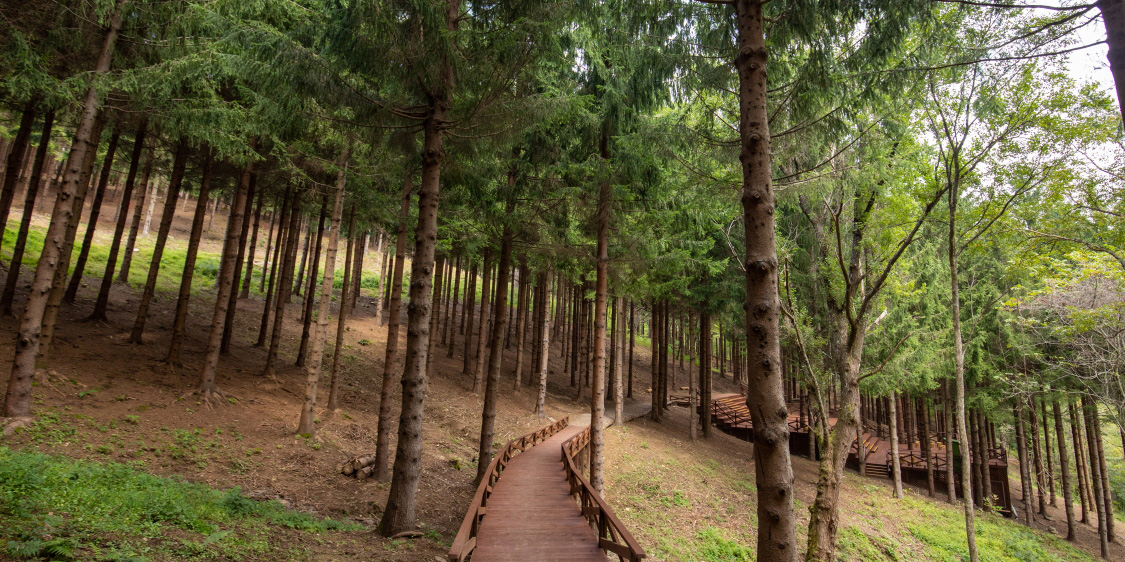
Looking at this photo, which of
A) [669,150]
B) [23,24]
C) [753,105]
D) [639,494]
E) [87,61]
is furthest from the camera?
[639,494]

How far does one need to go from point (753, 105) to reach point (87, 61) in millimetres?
14215

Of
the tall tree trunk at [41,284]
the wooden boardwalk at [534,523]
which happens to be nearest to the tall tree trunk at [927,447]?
the wooden boardwalk at [534,523]

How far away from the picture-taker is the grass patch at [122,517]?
4.52 metres

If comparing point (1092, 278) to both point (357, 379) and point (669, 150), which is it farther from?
point (357, 379)

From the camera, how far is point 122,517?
17.8 feet

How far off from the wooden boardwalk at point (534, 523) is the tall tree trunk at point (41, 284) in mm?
8022

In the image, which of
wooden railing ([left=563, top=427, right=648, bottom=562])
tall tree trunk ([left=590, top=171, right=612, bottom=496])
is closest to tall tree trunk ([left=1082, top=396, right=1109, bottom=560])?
tall tree trunk ([left=590, top=171, right=612, bottom=496])

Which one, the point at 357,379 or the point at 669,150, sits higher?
the point at 669,150

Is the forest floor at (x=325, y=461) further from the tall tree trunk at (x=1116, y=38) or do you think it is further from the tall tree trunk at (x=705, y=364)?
the tall tree trunk at (x=1116, y=38)

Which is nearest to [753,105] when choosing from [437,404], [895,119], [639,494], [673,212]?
[895,119]

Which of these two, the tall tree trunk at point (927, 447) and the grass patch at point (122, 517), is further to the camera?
the tall tree trunk at point (927, 447)

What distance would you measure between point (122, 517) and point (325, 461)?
16.5 feet

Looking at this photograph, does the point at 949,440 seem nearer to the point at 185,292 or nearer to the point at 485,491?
the point at 485,491

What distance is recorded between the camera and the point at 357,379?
16703 mm
